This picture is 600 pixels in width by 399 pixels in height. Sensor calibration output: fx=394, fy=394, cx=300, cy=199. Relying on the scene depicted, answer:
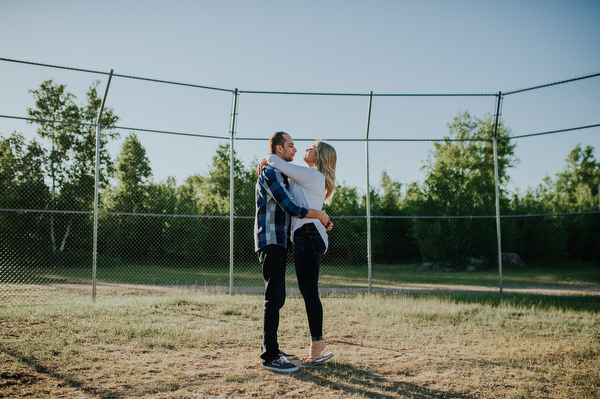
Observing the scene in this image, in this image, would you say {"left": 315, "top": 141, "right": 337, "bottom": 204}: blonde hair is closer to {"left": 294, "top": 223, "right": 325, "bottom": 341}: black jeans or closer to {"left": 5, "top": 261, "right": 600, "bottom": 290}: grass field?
{"left": 294, "top": 223, "right": 325, "bottom": 341}: black jeans

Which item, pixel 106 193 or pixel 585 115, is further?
pixel 106 193

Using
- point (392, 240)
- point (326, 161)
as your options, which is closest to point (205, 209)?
point (392, 240)

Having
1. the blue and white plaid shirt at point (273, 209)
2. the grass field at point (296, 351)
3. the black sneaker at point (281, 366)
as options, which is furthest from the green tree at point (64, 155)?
the black sneaker at point (281, 366)

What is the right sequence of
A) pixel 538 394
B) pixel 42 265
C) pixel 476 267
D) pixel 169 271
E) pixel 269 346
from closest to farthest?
pixel 538 394 → pixel 269 346 → pixel 42 265 → pixel 169 271 → pixel 476 267

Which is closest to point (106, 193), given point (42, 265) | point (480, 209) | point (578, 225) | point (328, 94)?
point (42, 265)

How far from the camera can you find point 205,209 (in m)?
19.1

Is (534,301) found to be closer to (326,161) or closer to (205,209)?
(326,161)

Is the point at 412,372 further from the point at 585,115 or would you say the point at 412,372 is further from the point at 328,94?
the point at 585,115

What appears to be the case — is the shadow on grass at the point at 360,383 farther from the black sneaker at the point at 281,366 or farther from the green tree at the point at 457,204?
the green tree at the point at 457,204

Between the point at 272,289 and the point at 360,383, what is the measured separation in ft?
3.05

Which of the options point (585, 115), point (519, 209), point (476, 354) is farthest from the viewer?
point (519, 209)

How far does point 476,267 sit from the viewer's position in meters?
17.4

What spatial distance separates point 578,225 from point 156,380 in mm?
20515

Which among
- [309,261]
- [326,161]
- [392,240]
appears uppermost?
[326,161]
